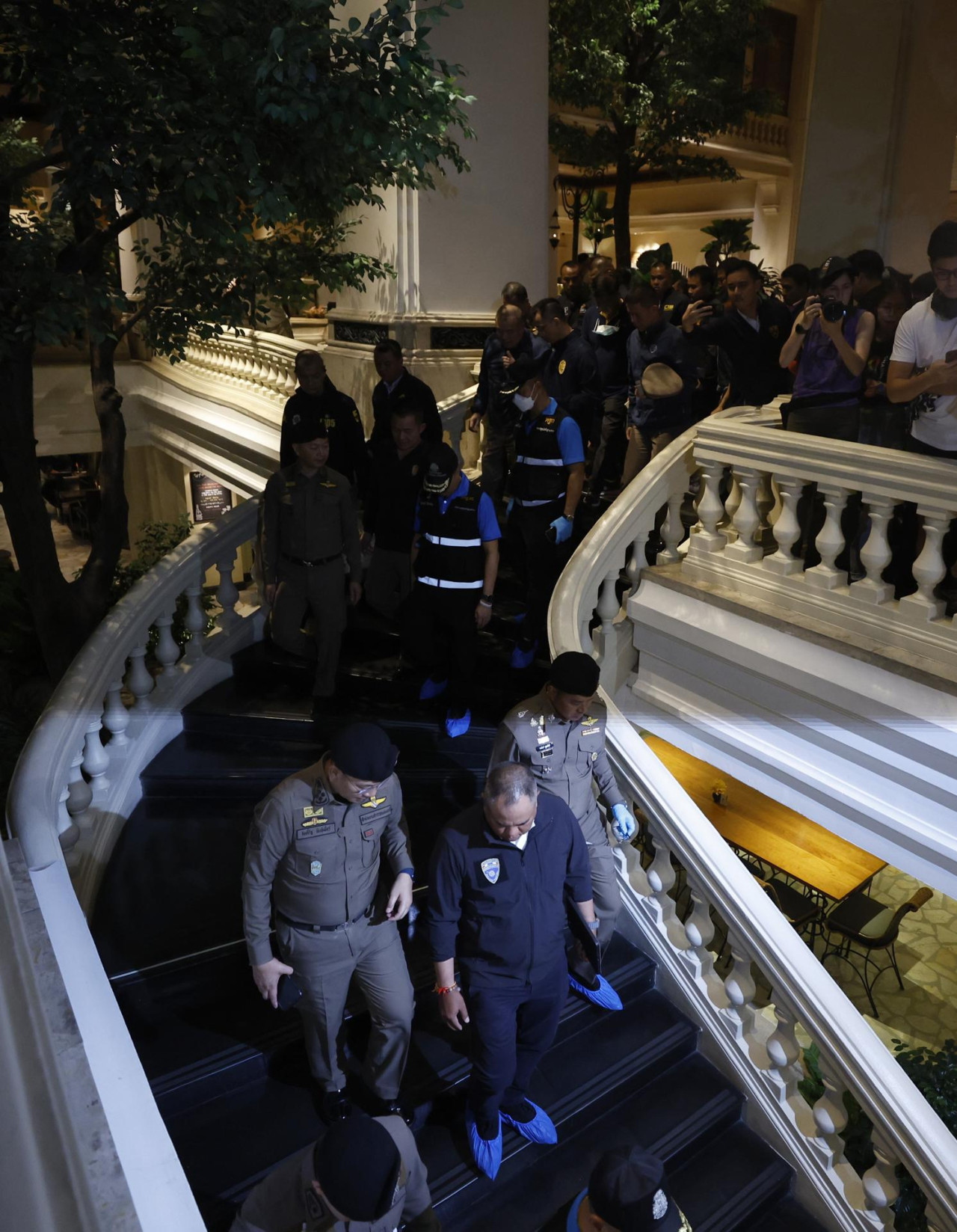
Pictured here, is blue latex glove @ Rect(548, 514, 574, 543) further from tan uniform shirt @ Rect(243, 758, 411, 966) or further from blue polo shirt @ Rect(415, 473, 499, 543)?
tan uniform shirt @ Rect(243, 758, 411, 966)

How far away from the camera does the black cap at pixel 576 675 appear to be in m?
3.69

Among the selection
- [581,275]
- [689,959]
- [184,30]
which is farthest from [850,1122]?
[581,275]

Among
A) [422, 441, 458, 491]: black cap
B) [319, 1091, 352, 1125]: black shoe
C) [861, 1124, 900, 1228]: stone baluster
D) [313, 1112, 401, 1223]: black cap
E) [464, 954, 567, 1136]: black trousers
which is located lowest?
[861, 1124, 900, 1228]: stone baluster

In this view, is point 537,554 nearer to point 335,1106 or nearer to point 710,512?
point 710,512

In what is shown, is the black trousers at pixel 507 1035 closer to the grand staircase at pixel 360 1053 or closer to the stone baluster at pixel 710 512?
the grand staircase at pixel 360 1053

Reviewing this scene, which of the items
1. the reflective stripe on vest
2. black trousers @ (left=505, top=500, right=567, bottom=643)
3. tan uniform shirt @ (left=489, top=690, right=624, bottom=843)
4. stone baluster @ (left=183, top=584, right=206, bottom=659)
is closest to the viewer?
tan uniform shirt @ (left=489, top=690, right=624, bottom=843)

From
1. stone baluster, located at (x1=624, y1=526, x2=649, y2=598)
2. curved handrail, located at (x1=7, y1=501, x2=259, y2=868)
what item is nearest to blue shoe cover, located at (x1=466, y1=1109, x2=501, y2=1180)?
curved handrail, located at (x1=7, y1=501, x2=259, y2=868)

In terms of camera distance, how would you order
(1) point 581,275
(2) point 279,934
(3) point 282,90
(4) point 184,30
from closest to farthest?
(2) point 279,934 → (4) point 184,30 → (3) point 282,90 → (1) point 581,275

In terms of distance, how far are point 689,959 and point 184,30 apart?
4.43 metres

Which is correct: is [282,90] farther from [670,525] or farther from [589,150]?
[589,150]

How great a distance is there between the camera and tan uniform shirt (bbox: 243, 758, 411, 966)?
10.6ft

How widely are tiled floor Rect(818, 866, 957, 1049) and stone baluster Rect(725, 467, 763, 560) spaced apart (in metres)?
4.90

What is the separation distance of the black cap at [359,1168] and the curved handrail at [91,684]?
4.08ft

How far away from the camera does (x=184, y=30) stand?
3.70 m
